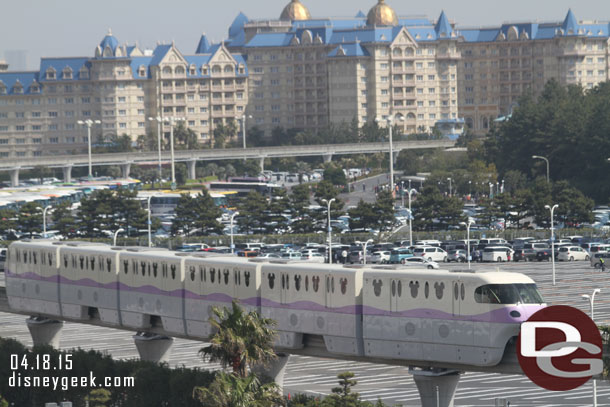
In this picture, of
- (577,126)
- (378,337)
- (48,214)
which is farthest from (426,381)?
(577,126)

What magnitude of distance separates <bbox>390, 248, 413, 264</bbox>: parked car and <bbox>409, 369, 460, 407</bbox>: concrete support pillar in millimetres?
65490

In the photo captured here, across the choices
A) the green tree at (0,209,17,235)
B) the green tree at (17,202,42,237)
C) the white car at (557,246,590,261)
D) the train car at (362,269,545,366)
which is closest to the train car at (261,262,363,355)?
the train car at (362,269,545,366)

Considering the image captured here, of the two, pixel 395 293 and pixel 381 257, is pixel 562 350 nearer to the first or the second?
pixel 395 293

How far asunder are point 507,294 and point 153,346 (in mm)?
21441

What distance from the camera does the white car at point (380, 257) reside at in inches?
4754

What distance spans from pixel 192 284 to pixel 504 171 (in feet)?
439

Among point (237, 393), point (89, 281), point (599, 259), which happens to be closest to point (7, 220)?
point (599, 259)

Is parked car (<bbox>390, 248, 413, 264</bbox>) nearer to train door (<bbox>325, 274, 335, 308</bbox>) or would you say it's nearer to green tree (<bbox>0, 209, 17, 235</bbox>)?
green tree (<bbox>0, 209, 17, 235</bbox>)

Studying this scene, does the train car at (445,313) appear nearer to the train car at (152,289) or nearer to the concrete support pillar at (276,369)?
the concrete support pillar at (276,369)

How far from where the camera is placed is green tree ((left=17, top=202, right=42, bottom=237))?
471 feet

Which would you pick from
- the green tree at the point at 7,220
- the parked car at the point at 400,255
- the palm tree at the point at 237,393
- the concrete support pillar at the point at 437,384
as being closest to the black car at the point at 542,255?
the parked car at the point at 400,255

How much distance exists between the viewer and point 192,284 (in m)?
62.8

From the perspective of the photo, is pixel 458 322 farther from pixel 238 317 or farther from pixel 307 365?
pixel 307 365

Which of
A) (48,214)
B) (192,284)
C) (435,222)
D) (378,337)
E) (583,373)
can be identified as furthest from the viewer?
(48,214)
